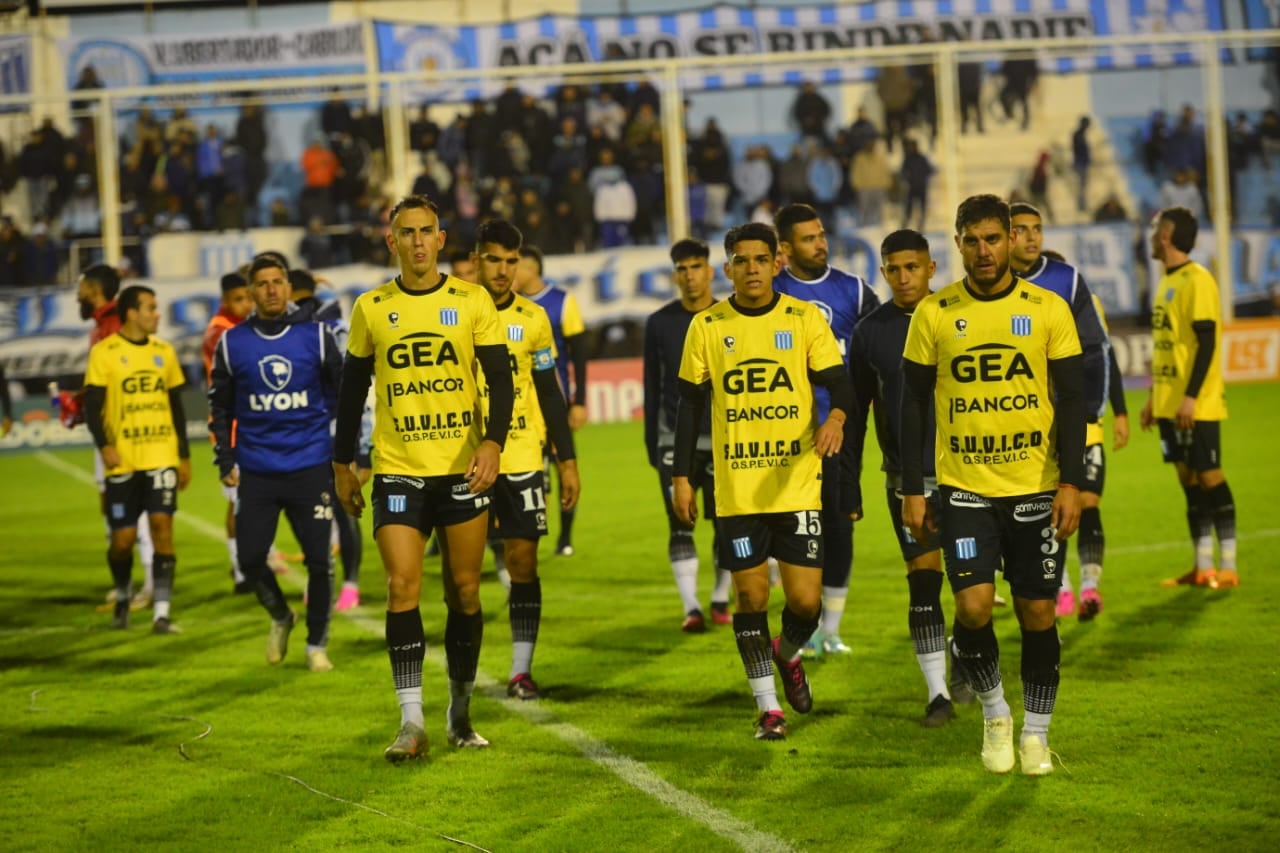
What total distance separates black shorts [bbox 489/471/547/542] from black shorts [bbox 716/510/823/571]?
1305 millimetres

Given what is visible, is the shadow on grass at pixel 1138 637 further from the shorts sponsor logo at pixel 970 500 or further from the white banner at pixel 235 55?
the white banner at pixel 235 55

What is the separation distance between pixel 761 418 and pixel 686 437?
1.15 feet

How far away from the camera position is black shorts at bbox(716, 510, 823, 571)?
7297mm

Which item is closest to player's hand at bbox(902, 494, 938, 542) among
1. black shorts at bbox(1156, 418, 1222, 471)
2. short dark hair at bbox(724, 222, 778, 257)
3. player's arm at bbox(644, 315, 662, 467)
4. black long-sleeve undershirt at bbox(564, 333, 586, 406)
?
short dark hair at bbox(724, 222, 778, 257)

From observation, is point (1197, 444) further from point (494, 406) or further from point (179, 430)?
point (179, 430)

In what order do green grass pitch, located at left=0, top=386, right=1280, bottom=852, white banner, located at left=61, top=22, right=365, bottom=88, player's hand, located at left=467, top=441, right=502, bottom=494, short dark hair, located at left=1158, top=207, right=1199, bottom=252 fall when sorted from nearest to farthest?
green grass pitch, located at left=0, top=386, right=1280, bottom=852 < player's hand, located at left=467, top=441, right=502, bottom=494 < short dark hair, located at left=1158, top=207, right=1199, bottom=252 < white banner, located at left=61, top=22, right=365, bottom=88

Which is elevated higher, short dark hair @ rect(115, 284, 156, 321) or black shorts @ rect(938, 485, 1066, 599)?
short dark hair @ rect(115, 284, 156, 321)

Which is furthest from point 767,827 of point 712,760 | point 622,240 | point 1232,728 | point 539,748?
point 622,240

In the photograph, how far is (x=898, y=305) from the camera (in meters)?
7.80

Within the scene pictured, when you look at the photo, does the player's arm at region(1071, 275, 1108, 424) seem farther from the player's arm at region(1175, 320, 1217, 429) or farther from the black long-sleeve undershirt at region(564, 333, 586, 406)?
the black long-sleeve undershirt at region(564, 333, 586, 406)

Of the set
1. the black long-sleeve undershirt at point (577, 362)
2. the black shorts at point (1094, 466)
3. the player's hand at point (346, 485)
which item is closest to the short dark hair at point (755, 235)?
→ the player's hand at point (346, 485)

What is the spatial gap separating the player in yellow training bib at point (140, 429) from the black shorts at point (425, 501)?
437cm

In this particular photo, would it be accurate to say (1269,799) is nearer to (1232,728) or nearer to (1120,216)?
(1232,728)

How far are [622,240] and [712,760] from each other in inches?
786
